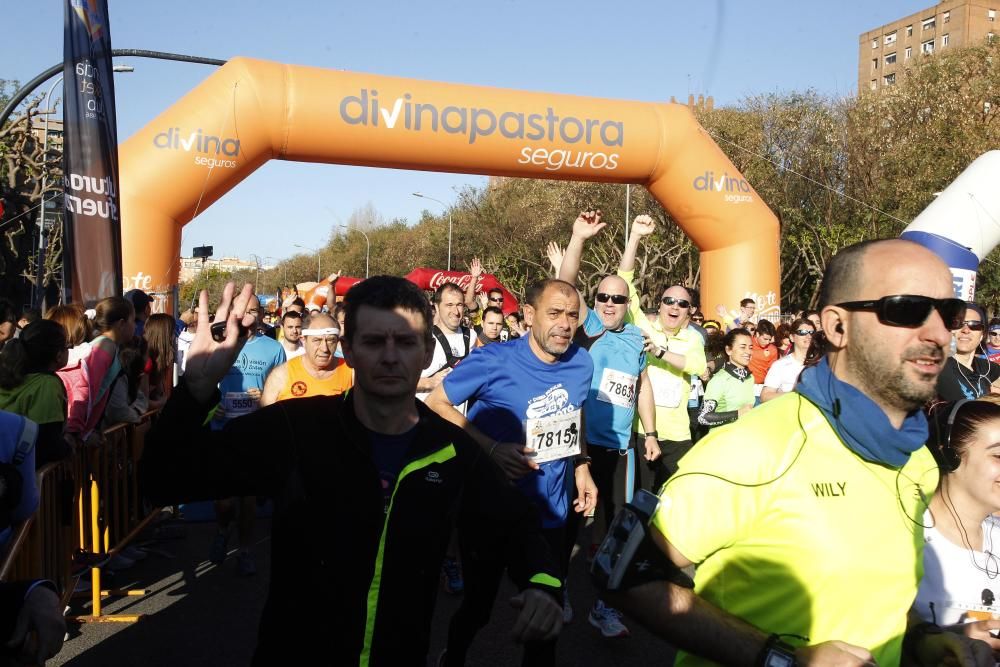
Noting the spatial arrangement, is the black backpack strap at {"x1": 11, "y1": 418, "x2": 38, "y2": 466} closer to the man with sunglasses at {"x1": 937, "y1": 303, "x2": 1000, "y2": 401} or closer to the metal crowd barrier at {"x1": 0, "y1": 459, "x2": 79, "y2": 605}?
the metal crowd barrier at {"x1": 0, "y1": 459, "x2": 79, "y2": 605}

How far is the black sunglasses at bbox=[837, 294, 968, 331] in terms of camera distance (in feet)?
6.09

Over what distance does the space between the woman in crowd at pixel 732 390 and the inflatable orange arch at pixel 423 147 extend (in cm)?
524

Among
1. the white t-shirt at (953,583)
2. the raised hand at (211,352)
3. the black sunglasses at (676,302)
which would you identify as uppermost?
the black sunglasses at (676,302)

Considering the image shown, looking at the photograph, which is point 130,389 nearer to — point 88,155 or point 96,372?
point 96,372

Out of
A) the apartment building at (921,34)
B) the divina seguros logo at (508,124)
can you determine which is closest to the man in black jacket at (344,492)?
the divina seguros logo at (508,124)

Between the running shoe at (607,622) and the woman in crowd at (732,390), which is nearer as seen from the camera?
the running shoe at (607,622)

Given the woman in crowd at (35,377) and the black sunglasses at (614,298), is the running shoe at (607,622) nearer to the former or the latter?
the black sunglasses at (614,298)

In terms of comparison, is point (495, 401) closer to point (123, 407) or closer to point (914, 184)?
point (123, 407)

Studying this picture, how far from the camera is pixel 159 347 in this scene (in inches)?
287

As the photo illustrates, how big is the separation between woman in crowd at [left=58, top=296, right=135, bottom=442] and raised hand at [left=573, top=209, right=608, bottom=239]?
309 centimetres

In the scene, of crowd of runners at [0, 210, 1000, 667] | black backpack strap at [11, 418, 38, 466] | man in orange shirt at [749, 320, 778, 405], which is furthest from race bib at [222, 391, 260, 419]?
man in orange shirt at [749, 320, 778, 405]

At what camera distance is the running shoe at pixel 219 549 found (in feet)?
20.1

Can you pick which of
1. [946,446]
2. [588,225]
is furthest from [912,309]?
[588,225]

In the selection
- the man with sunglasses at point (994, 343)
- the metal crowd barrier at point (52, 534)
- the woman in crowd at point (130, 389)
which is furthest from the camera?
the man with sunglasses at point (994, 343)
